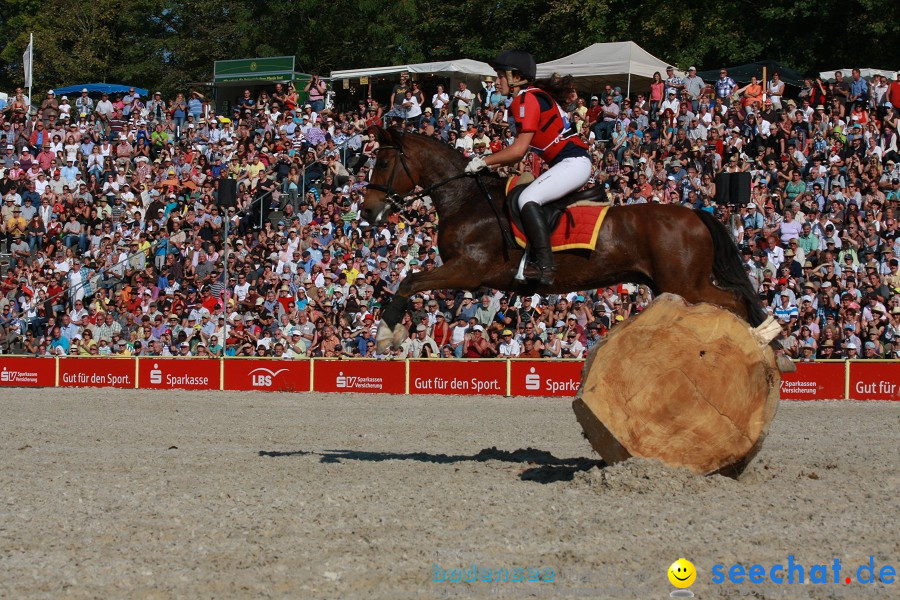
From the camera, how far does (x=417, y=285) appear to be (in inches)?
373

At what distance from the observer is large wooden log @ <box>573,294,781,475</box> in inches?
321

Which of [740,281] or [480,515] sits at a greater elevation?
[740,281]

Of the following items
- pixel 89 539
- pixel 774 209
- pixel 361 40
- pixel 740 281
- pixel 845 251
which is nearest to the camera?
pixel 89 539

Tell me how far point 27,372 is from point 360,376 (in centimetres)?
693

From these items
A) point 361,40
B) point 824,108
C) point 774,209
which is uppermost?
point 361,40

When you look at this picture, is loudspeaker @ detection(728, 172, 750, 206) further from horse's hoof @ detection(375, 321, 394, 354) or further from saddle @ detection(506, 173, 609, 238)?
horse's hoof @ detection(375, 321, 394, 354)

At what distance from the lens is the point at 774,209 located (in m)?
21.2

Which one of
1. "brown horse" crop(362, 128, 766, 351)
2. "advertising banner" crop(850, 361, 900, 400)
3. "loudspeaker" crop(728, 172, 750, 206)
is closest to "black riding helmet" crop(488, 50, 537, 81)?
"brown horse" crop(362, 128, 766, 351)

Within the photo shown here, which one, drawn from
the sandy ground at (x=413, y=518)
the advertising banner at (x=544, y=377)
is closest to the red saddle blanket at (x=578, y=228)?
the sandy ground at (x=413, y=518)

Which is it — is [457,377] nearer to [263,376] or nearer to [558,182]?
[263,376]

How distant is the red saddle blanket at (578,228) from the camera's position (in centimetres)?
923

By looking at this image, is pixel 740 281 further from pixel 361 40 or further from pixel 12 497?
pixel 361 40

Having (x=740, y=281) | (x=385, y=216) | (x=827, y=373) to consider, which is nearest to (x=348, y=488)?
(x=385, y=216)

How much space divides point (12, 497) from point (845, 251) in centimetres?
1588
